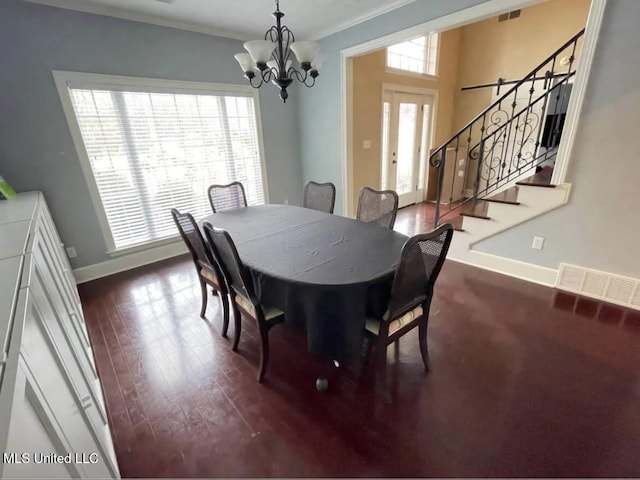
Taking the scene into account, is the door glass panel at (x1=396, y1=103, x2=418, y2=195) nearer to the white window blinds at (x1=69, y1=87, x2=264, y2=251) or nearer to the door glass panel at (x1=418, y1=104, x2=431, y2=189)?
the door glass panel at (x1=418, y1=104, x2=431, y2=189)

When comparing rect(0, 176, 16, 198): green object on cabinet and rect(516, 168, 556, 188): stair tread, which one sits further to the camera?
rect(516, 168, 556, 188): stair tread

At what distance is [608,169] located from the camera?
Result: 2285mm

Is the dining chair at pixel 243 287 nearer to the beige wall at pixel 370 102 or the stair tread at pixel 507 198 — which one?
the stair tread at pixel 507 198

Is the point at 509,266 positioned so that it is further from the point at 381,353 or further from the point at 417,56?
the point at 417,56

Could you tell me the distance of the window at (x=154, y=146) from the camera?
3.08m

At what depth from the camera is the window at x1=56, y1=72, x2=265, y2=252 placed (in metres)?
3.08

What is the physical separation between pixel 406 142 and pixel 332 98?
2.06 meters

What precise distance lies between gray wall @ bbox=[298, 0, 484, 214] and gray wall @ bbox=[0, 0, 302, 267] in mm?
1340

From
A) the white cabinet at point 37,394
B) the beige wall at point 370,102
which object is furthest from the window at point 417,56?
the white cabinet at point 37,394

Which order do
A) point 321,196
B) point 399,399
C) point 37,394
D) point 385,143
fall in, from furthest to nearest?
point 385,143 → point 321,196 → point 399,399 → point 37,394

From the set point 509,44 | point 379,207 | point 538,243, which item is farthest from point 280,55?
point 509,44

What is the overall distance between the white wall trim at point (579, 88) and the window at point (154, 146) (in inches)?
141

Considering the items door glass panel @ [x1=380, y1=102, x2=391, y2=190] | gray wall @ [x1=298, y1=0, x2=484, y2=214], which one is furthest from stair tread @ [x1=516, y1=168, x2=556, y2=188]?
door glass panel @ [x1=380, y1=102, x2=391, y2=190]

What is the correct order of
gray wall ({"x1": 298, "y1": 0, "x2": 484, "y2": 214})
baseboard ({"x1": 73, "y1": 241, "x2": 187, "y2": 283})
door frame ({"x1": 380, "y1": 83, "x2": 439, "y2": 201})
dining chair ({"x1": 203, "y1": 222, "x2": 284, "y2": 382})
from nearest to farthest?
dining chair ({"x1": 203, "y1": 222, "x2": 284, "y2": 382}), gray wall ({"x1": 298, "y1": 0, "x2": 484, "y2": 214}), baseboard ({"x1": 73, "y1": 241, "x2": 187, "y2": 283}), door frame ({"x1": 380, "y1": 83, "x2": 439, "y2": 201})
